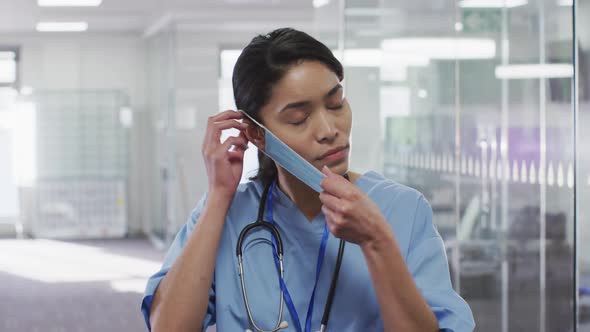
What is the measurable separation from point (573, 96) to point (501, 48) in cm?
73

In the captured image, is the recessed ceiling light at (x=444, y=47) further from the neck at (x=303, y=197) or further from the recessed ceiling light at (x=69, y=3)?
the recessed ceiling light at (x=69, y=3)

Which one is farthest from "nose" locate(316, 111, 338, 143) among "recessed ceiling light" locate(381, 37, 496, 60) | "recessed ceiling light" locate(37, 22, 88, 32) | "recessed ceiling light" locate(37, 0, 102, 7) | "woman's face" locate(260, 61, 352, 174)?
"recessed ceiling light" locate(37, 22, 88, 32)

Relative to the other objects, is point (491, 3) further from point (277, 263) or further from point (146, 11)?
point (146, 11)

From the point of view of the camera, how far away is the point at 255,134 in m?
1.39

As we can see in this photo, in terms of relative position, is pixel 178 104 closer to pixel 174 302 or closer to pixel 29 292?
pixel 29 292

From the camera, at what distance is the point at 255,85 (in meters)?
1.34

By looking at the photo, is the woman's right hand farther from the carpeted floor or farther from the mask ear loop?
the carpeted floor

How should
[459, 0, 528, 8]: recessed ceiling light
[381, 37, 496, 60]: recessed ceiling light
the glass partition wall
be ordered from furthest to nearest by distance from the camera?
1. [381, 37, 496, 60]: recessed ceiling light
2. [459, 0, 528, 8]: recessed ceiling light
3. the glass partition wall

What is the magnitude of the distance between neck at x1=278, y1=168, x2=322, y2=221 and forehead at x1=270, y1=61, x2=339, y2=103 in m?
0.16

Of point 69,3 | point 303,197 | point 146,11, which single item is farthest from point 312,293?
point 146,11

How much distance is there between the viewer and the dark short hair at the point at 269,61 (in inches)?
51.4

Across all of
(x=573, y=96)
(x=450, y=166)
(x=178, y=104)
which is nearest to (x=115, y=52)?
(x=178, y=104)

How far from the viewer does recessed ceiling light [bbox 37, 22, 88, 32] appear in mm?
9766

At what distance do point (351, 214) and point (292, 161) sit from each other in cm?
18
